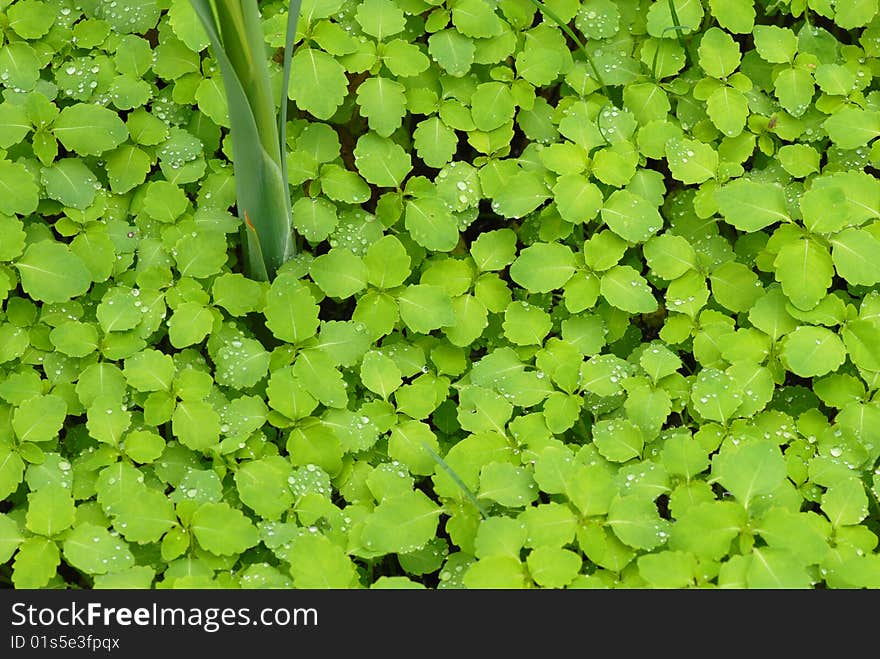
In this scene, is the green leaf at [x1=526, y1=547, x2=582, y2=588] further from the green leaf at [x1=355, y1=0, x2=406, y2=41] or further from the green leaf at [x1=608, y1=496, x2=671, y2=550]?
the green leaf at [x1=355, y1=0, x2=406, y2=41]

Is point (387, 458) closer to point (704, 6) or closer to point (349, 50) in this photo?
point (349, 50)

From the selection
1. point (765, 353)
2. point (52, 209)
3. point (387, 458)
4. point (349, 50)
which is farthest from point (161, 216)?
point (765, 353)

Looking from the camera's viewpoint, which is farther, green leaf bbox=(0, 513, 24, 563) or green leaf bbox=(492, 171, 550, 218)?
green leaf bbox=(492, 171, 550, 218)

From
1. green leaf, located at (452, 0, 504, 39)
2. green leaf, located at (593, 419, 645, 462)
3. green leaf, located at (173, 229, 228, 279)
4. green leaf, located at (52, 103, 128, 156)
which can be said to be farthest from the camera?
green leaf, located at (452, 0, 504, 39)

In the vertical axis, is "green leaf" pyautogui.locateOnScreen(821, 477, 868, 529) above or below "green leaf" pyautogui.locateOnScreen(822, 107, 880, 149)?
below

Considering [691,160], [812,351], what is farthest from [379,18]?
[812,351]

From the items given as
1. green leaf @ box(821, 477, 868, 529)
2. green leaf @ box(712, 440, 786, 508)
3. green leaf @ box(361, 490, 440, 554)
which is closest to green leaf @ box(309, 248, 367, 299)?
green leaf @ box(361, 490, 440, 554)
